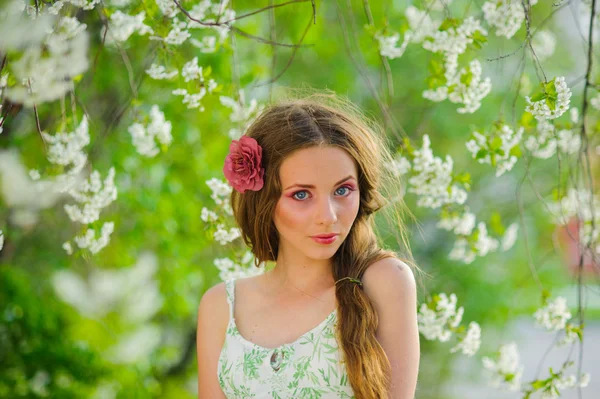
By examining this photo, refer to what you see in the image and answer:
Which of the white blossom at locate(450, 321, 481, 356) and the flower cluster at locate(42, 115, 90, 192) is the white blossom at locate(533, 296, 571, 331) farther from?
the flower cluster at locate(42, 115, 90, 192)

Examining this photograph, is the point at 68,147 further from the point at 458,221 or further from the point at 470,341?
the point at 470,341

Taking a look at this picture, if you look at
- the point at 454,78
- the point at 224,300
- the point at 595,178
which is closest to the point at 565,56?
the point at 595,178

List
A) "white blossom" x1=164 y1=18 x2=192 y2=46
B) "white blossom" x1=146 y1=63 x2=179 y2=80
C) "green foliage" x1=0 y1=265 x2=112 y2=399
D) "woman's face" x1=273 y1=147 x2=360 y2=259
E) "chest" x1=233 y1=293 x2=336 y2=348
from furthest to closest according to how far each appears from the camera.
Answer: "green foliage" x1=0 y1=265 x2=112 y2=399 < "white blossom" x1=146 y1=63 x2=179 y2=80 < "white blossom" x1=164 y1=18 x2=192 y2=46 < "chest" x1=233 y1=293 x2=336 y2=348 < "woman's face" x1=273 y1=147 x2=360 y2=259

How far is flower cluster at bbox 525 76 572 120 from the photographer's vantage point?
1703mm

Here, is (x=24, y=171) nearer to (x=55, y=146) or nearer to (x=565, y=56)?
(x=55, y=146)

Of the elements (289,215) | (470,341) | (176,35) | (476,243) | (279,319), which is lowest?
(279,319)

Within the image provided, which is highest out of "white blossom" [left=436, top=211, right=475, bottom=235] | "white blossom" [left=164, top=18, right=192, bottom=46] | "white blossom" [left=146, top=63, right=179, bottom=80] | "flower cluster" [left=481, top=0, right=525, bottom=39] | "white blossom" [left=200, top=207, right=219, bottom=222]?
"flower cluster" [left=481, top=0, right=525, bottom=39]

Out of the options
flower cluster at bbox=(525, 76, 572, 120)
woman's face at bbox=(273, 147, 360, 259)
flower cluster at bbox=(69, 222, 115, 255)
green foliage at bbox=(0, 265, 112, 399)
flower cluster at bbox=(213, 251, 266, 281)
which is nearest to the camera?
flower cluster at bbox=(525, 76, 572, 120)

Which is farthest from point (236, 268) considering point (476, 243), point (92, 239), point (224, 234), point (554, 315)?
point (554, 315)

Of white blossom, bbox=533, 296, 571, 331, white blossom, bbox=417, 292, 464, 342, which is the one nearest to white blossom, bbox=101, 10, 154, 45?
white blossom, bbox=417, 292, 464, 342

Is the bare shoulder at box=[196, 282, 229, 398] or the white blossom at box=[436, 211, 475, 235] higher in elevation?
the white blossom at box=[436, 211, 475, 235]

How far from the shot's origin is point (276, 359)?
74.1 inches

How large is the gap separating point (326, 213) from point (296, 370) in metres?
0.39

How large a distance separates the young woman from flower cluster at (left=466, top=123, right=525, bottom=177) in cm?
29
